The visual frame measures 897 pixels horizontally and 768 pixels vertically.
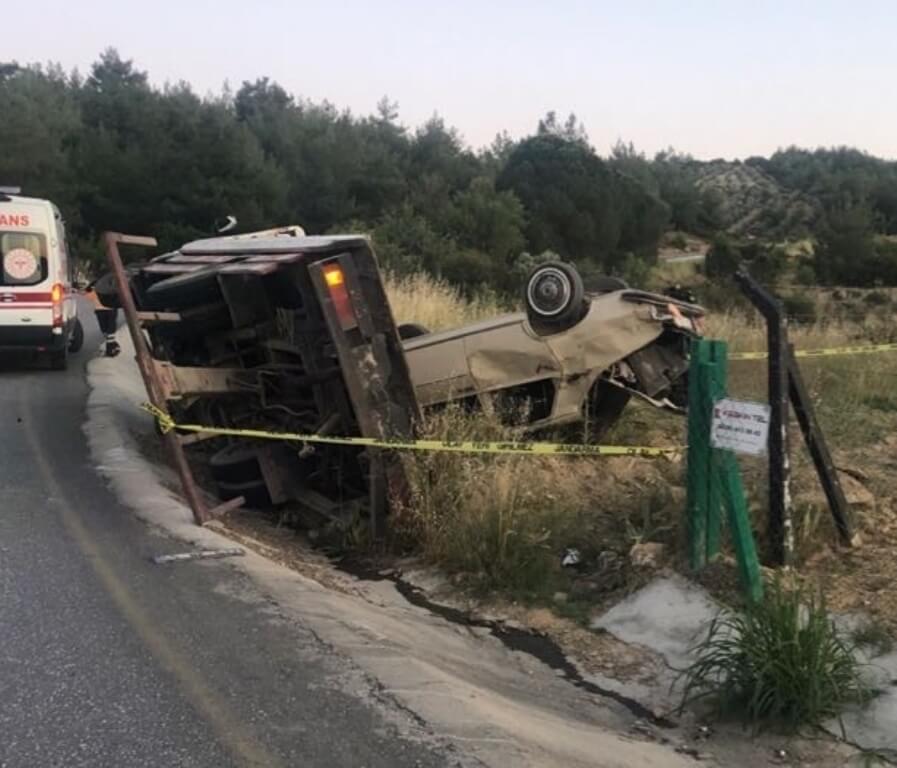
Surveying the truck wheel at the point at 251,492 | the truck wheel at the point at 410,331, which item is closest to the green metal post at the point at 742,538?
the truck wheel at the point at 251,492

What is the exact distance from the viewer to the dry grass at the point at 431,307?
14.2 meters

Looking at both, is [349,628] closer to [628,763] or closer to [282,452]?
[628,763]

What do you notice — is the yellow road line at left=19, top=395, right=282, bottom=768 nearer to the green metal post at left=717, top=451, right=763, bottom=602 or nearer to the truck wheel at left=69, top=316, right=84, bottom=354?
the green metal post at left=717, top=451, right=763, bottom=602

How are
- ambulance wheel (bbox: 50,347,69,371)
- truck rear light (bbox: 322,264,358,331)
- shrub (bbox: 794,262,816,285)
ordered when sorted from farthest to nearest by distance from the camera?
shrub (bbox: 794,262,816,285), ambulance wheel (bbox: 50,347,69,371), truck rear light (bbox: 322,264,358,331)

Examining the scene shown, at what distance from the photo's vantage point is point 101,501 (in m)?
6.59

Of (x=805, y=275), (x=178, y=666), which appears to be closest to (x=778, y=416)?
(x=178, y=666)

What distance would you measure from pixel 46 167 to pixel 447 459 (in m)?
35.1

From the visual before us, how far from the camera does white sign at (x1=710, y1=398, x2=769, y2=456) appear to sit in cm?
450

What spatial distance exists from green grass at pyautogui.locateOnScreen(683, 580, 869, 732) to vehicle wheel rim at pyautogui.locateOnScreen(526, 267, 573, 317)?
10.8ft

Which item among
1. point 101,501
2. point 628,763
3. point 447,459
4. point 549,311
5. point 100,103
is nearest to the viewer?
point 628,763

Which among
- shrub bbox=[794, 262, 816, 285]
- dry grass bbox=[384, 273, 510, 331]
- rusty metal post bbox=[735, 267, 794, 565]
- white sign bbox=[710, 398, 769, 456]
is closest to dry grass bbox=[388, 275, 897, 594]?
rusty metal post bbox=[735, 267, 794, 565]

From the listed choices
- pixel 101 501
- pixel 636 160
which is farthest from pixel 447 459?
pixel 636 160

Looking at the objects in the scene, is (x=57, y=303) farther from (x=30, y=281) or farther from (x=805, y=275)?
(x=805, y=275)

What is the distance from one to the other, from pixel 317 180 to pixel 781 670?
131ft
